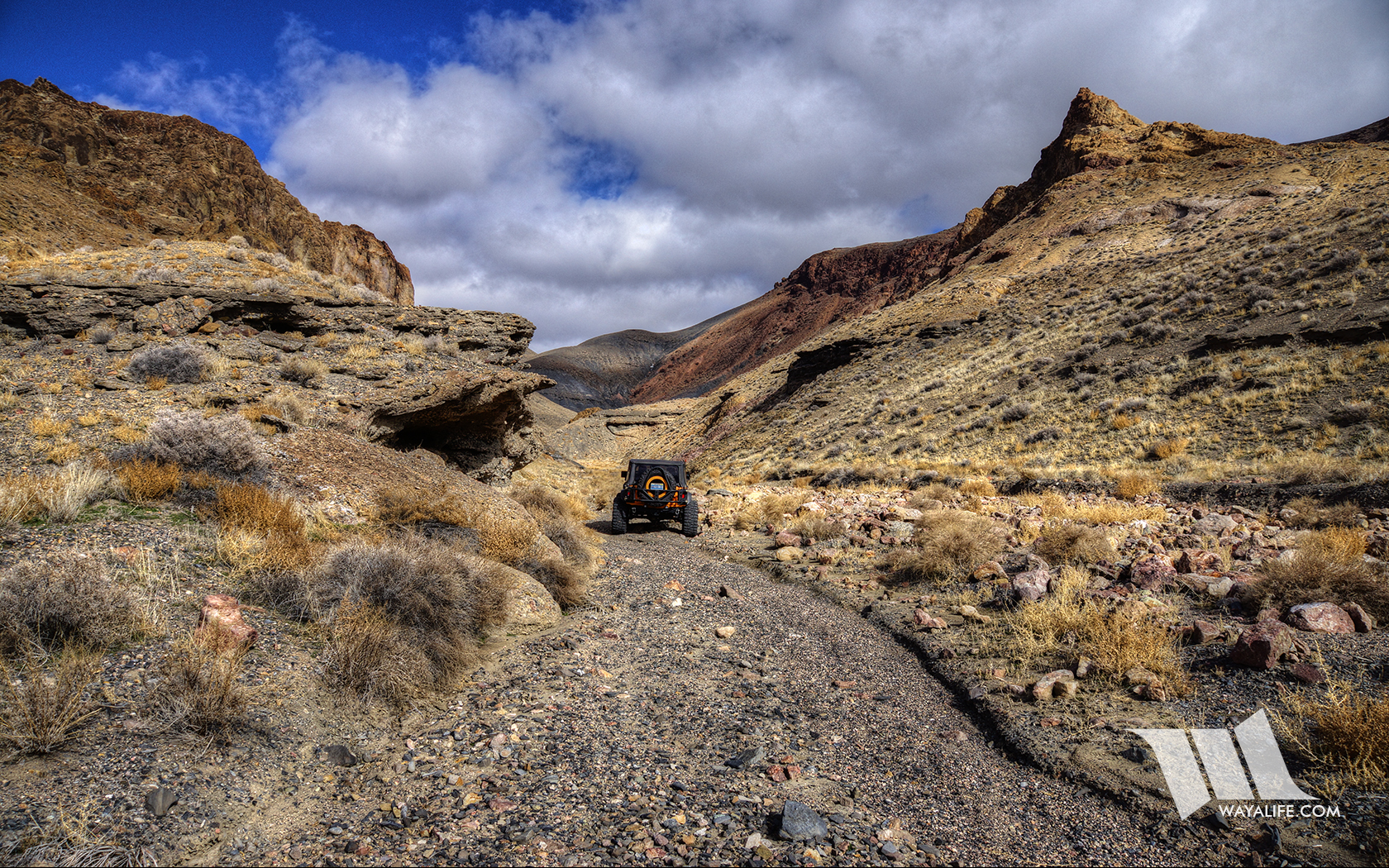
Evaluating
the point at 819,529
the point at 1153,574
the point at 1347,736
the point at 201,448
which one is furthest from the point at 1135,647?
the point at 201,448

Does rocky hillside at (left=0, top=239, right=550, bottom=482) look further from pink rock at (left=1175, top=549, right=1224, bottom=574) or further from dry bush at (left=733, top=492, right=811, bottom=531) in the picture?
pink rock at (left=1175, top=549, right=1224, bottom=574)

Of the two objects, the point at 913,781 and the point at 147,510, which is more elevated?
the point at 147,510

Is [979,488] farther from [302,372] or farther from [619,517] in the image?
[302,372]

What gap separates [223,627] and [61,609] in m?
0.84

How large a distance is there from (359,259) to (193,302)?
77.6m

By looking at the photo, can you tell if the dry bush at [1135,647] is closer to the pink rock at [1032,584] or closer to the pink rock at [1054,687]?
the pink rock at [1054,687]

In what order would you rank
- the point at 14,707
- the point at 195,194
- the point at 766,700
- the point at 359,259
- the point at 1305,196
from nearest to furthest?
the point at 14,707
the point at 766,700
the point at 1305,196
the point at 195,194
the point at 359,259

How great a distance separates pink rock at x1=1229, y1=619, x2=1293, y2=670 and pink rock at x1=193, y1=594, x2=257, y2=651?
7.36 meters

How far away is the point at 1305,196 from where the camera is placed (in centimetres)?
3303

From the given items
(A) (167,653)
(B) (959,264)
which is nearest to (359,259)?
(B) (959,264)

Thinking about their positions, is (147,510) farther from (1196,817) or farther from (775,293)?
(775,293)

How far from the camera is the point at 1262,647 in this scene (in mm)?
4438

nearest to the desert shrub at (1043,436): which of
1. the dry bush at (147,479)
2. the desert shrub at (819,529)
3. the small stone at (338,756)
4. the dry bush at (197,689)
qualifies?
the desert shrub at (819,529)

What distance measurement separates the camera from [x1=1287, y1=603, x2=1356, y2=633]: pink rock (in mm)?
4852
